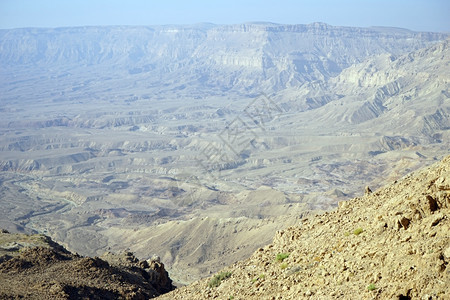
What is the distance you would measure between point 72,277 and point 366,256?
14.0 meters

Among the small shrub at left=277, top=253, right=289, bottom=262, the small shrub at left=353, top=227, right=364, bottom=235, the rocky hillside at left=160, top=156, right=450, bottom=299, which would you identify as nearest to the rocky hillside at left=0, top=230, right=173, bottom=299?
the rocky hillside at left=160, top=156, right=450, bottom=299

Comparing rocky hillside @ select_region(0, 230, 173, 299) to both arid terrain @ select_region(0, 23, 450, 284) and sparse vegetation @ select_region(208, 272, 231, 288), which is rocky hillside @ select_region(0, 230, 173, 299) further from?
arid terrain @ select_region(0, 23, 450, 284)

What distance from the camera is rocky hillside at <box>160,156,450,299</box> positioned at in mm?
10345

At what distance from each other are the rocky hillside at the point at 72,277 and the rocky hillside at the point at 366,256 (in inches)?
195

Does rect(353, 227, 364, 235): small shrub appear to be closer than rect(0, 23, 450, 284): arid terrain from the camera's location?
Yes

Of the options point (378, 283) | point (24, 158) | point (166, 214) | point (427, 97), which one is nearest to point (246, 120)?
point (427, 97)

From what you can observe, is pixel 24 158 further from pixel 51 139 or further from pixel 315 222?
pixel 315 222

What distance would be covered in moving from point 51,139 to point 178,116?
164ft

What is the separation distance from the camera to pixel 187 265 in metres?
51.5

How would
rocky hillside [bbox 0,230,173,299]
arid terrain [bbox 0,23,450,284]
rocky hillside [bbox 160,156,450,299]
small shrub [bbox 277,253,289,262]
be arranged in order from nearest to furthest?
rocky hillside [bbox 160,156,450,299], small shrub [bbox 277,253,289,262], rocky hillside [bbox 0,230,173,299], arid terrain [bbox 0,23,450,284]

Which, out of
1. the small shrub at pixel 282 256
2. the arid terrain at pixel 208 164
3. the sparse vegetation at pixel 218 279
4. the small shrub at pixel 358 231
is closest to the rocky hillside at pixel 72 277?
the sparse vegetation at pixel 218 279

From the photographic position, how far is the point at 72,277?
866 inches

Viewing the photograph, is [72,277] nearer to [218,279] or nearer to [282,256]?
[218,279]

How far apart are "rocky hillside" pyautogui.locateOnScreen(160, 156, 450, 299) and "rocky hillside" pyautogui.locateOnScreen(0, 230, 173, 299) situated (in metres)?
4.96
